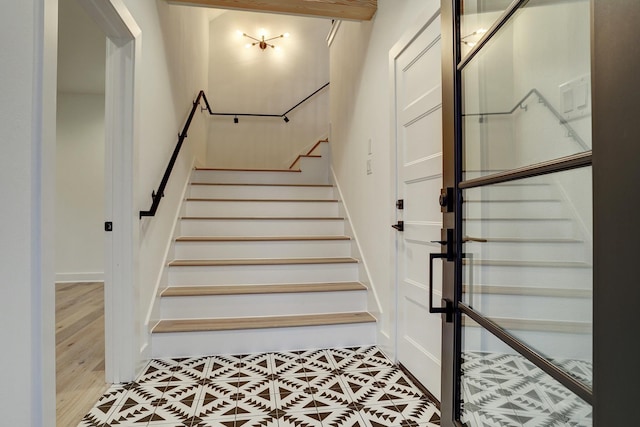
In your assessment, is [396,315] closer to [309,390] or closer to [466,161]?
[309,390]

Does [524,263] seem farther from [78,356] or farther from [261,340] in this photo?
[78,356]

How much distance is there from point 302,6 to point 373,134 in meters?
0.98

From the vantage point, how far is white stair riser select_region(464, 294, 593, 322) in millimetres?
704

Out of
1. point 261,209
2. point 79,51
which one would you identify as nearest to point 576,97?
point 261,209

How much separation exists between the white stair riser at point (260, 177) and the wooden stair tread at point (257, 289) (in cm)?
171

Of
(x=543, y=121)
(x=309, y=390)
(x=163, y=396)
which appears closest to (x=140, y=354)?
(x=163, y=396)

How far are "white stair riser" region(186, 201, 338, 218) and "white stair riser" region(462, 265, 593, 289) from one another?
2300 millimetres

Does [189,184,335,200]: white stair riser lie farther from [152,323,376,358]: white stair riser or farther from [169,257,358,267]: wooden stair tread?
[152,323,376,358]: white stair riser

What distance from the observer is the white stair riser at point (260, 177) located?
389cm

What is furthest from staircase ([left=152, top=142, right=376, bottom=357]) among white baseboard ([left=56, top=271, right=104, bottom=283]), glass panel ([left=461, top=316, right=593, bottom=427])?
white baseboard ([left=56, top=271, right=104, bottom=283])

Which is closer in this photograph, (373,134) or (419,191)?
(419,191)

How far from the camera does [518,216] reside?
0.93 metres
